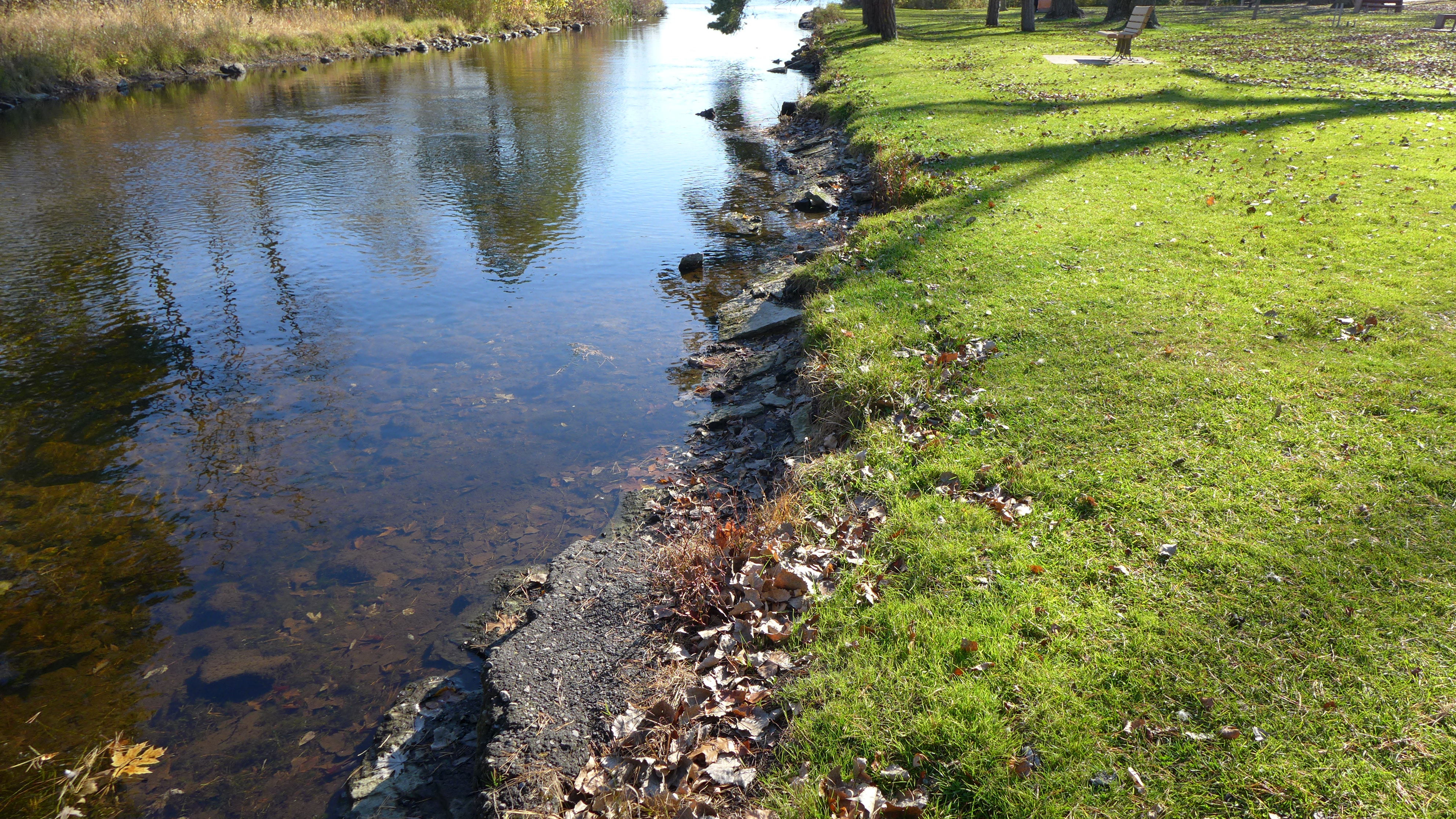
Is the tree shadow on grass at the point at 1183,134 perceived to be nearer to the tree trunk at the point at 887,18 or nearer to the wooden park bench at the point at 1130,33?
the wooden park bench at the point at 1130,33

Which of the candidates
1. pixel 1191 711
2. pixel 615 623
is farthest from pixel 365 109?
pixel 1191 711

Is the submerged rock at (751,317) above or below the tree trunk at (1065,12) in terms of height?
below

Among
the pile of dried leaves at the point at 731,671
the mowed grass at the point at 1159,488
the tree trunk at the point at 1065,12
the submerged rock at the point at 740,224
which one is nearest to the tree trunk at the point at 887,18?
the tree trunk at the point at 1065,12

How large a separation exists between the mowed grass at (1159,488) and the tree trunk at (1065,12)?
2953cm

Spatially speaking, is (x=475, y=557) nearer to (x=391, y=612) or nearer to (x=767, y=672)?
(x=391, y=612)

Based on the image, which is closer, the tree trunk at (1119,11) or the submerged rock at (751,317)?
the submerged rock at (751,317)

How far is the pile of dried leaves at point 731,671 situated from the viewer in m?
3.76

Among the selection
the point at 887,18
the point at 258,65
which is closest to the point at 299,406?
the point at 887,18

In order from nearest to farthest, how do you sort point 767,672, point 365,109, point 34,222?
1. point 767,672
2. point 34,222
3. point 365,109

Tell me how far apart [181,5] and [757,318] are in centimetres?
3660

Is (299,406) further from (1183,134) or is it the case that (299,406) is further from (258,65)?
(258,65)

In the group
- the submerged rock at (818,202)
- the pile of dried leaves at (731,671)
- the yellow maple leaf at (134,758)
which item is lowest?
the yellow maple leaf at (134,758)

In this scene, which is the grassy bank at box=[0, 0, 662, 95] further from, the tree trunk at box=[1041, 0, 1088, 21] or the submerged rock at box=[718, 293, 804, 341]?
the tree trunk at box=[1041, 0, 1088, 21]

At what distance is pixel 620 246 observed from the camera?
→ 14.9 metres
